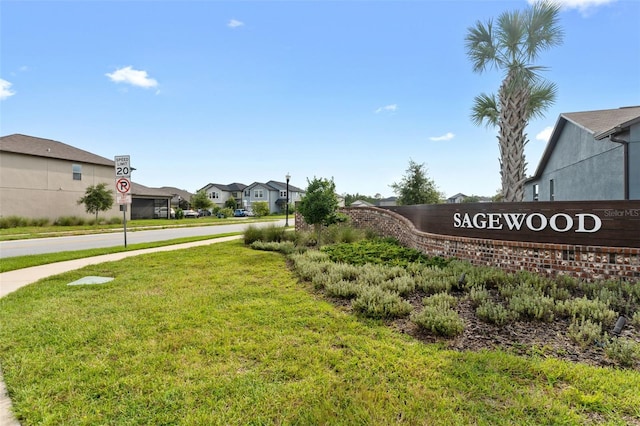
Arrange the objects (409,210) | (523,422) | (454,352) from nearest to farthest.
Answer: (523,422) < (454,352) < (409,210)

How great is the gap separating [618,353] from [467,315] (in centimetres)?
160

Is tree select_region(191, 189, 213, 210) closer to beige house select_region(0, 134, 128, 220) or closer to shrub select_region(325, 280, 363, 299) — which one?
beige house select_region(0, 134, 128, 220)

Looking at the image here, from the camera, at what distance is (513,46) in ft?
41.7

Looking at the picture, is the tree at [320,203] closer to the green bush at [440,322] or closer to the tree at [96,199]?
the green bush at [440,322]

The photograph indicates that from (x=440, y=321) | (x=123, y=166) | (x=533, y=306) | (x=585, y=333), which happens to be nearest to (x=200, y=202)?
(x=123, y=166)

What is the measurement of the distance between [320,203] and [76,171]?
2817 cm

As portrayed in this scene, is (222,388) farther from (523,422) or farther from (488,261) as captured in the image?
(488,261)

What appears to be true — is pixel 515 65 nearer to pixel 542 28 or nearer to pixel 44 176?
pixel 542 28

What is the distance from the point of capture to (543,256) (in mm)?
6266

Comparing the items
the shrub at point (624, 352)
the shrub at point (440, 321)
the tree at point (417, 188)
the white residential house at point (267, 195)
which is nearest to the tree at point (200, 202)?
the white residential house at point (267, 195)

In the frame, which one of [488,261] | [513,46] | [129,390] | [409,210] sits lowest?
[129,390]

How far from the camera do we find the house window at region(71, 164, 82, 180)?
2950cm

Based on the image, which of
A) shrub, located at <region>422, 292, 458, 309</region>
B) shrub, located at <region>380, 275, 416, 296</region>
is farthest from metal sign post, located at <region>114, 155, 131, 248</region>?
shrub, located at <region>422, 292, 458, 309</region>

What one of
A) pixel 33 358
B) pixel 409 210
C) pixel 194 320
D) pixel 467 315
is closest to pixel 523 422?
pixel 467 315
